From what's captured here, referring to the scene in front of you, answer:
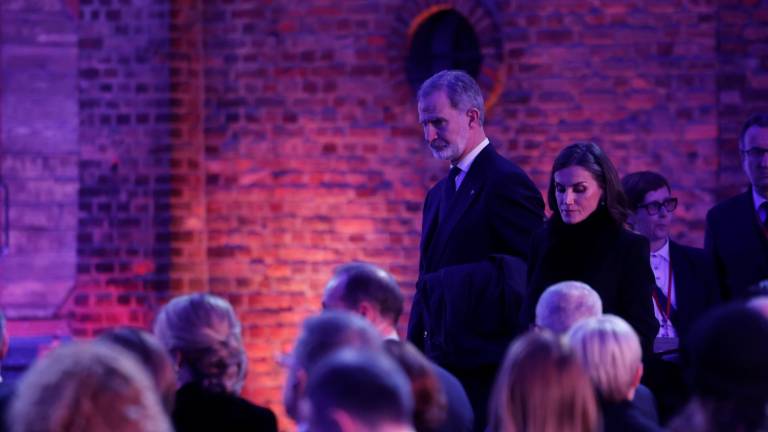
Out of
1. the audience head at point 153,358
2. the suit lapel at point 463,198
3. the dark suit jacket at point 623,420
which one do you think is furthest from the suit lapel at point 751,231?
the audience head at point 153,358

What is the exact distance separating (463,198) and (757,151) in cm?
133

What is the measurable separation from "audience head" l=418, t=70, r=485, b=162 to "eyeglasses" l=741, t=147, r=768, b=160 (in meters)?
1.26

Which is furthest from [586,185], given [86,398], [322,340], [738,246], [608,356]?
[86,398]

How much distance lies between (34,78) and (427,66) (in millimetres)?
5491

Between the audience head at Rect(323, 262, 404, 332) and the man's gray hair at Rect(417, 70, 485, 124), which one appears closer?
the audience head at Rect(323, 262, 404, 332)

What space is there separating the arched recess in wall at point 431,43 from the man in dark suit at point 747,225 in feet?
7.09

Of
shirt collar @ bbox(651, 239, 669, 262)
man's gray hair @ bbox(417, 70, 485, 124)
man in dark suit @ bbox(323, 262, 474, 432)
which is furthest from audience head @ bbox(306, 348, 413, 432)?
shirt collar @ bbox(651, 239, 669, 262)

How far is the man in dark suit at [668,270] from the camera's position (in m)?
5.71

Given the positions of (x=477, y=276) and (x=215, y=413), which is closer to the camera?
(x=215, y=413)

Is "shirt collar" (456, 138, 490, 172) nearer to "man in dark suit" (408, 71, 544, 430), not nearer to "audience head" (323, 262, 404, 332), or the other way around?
"man in dark suit" (408, 71, 544, 430)

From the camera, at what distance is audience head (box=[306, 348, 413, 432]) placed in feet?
8.39

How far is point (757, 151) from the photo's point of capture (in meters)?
5.61

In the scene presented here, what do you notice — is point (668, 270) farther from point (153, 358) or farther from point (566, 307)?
point (153, 358)

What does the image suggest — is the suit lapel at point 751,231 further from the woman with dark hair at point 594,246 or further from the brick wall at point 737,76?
the brick wall at point 737,76
